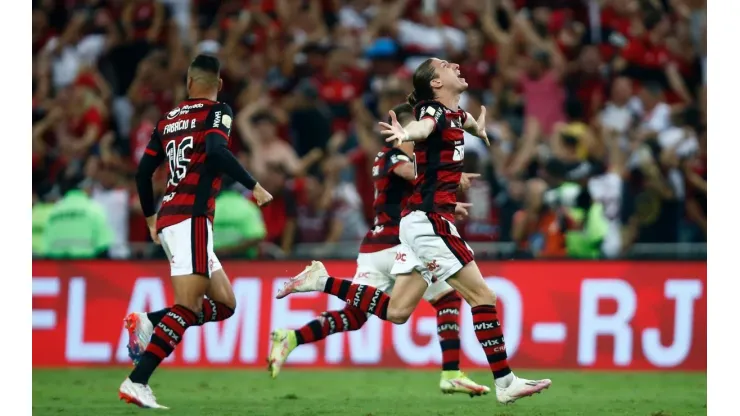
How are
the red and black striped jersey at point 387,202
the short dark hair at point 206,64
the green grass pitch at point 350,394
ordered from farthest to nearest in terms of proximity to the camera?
the red and black striped jersey at point 387,202
the green grass pitch at point 350,394
the short dark hair at point 206,64

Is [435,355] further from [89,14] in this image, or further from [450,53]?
[89,14]

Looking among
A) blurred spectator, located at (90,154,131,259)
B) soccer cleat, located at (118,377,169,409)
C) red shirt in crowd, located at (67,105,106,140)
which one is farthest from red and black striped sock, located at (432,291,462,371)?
red shirt in crowd, located at (67,105,106,140)

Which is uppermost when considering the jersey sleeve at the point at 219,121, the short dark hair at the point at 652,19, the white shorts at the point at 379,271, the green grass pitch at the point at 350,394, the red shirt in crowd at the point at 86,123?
the short dark hair at the point at 652,19

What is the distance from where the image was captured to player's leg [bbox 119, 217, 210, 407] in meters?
9.45

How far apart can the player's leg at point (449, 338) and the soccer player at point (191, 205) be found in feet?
6.55

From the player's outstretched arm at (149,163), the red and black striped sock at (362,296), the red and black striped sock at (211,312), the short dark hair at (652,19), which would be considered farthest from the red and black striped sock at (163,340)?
the short dark hair at (652,19)

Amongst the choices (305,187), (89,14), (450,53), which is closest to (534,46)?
(450,53)

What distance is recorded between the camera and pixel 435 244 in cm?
943

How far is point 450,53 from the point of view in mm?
17312

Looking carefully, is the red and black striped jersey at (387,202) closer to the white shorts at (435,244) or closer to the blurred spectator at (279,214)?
the white shorts at (435,244)

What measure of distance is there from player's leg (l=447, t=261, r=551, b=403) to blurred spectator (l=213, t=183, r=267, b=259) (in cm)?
580

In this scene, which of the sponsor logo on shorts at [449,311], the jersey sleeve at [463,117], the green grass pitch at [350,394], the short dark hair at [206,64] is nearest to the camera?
the jersey sleeve at [463,117]

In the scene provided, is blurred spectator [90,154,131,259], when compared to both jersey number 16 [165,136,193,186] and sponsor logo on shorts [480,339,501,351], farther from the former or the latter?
sponsor logo on shorts [480,339,501,351]

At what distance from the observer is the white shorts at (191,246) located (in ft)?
31.0
